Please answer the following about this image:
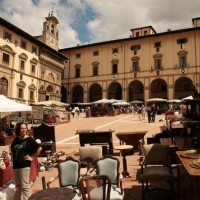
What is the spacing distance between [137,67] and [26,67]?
1803 cm

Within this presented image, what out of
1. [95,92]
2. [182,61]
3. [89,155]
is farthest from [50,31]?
[89,155]

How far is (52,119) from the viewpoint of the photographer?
25469 mm

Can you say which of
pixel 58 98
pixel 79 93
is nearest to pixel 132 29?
pixel 79 93

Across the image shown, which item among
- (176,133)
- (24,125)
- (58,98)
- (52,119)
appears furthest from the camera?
(58,98)

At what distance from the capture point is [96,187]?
15.9 ft

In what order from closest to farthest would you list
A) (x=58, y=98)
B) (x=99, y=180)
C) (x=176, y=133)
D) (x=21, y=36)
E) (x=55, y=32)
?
(x=99, y=180) < (x=176, y=133) < (x=21, y=36) < (x=58, y=98) < (x=55, y=32)

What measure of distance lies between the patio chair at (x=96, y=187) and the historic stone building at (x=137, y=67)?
1433 inches

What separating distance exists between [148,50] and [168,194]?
124 ft

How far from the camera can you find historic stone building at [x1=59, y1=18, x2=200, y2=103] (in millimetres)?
40000

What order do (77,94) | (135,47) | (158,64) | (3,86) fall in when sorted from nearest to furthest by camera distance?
(3,86) → (158,64) → (135,47) → (77,94)

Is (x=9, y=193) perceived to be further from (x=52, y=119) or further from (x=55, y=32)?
(x=55, y=32)

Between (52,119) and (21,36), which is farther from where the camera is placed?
(21,36)

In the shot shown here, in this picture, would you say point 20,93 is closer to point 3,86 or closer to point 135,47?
point 3,86

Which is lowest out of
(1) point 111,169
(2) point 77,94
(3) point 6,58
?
(1) point 111,169
